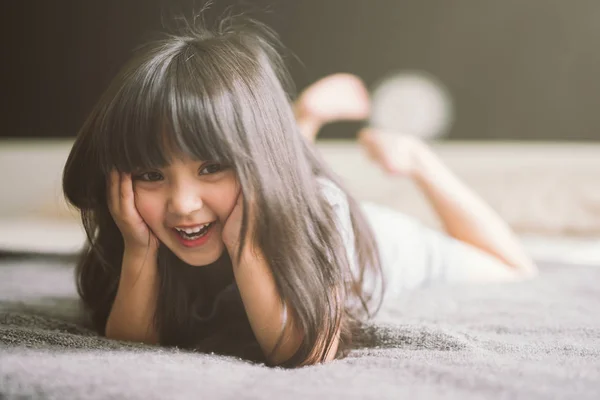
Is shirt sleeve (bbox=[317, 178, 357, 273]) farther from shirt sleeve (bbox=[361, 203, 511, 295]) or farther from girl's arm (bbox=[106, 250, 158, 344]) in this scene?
shirt sleeve (bbox=[361, 203, 511, 295])

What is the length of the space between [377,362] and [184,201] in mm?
264

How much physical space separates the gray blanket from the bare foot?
69 cm

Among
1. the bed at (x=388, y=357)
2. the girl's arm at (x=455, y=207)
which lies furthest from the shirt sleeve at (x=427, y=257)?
the bed at (x=388, y=357)

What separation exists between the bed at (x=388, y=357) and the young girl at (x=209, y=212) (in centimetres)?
7

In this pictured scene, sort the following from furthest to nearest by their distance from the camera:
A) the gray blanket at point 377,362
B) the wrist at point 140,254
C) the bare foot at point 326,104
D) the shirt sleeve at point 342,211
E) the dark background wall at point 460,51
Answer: the dark background wall at point 460,51 → the bare foot at point 326,104 → the shirt sleeve at point 342,211 → the wrist at point 140,254 → the gray blanket at point 377,362

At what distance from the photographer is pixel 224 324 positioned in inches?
32.2

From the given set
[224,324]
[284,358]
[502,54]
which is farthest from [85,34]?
[284,358]

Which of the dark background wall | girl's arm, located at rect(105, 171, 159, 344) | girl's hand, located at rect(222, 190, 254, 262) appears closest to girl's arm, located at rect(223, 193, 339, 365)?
girl's hand, located at rect(222, 190, 254, 262)

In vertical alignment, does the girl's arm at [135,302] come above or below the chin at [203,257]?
below

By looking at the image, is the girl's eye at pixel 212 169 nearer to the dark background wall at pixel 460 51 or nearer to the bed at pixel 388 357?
the bed at pixel 388 357

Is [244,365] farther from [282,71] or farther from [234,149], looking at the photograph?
[282,71]

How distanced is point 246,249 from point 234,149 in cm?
12

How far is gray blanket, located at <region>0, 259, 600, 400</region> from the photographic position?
1.64 ft

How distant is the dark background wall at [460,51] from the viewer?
7.17ft
